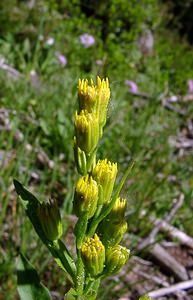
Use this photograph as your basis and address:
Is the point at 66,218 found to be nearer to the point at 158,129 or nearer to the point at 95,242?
the point at 95,242

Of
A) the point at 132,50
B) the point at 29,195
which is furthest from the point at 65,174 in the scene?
the point at 132,50

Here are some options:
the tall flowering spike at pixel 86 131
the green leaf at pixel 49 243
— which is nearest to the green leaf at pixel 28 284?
the green leaf at pixel 49 243

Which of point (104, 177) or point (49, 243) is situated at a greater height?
point (104, 177)

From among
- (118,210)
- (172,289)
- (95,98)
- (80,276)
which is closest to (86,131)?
(95,98)

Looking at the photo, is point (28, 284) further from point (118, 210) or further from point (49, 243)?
point (118, 210)

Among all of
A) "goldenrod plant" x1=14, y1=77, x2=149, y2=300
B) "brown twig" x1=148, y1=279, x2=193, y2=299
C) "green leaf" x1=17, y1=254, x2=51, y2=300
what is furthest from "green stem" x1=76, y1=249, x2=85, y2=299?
"brown twig" x1=148, y1=279, x2=193, y2=299

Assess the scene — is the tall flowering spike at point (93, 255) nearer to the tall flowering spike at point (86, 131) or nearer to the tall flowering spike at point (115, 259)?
the tall flowering spike at point (115, 259)

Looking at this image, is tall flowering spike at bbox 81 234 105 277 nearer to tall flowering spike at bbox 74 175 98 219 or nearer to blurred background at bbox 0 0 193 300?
tall flowering spike at bbox 74 175 98 219
